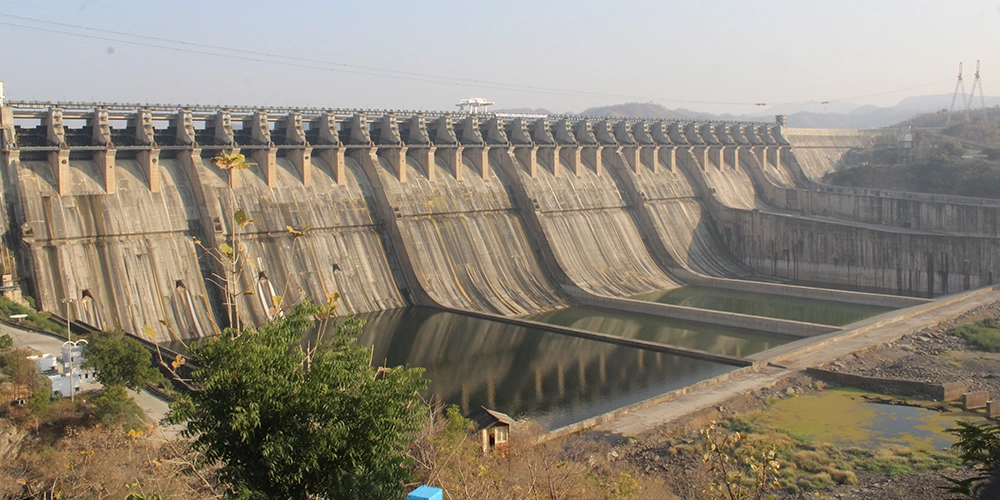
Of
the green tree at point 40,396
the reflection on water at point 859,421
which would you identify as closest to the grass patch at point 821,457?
the reflection on water at point 859,421

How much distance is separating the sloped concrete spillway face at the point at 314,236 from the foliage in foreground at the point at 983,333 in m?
18.2

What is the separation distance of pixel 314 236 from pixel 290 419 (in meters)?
23.6

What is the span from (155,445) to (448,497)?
24.5 feet

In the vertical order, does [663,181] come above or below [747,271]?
above

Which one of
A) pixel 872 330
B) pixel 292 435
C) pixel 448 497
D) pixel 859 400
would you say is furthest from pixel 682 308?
pixel 292 435

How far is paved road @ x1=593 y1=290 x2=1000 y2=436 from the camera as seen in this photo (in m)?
18.7

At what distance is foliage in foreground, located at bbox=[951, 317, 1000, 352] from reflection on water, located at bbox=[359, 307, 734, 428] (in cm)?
819

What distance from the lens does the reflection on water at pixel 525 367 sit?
68.0 ft

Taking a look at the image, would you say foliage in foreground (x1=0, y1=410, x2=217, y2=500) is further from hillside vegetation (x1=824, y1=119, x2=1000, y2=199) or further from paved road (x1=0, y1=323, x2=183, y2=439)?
hillside vegetation (x1=824, y1=119, x2=1000, y2=199)

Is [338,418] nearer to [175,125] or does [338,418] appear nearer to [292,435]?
[292,435]

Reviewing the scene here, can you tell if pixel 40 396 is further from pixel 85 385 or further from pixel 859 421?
pixel 859 421

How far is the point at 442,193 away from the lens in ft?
118

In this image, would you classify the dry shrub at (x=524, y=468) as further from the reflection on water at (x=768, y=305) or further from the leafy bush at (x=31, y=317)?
the reflection on water at (x=768, y=305)

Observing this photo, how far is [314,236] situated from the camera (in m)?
31.2
